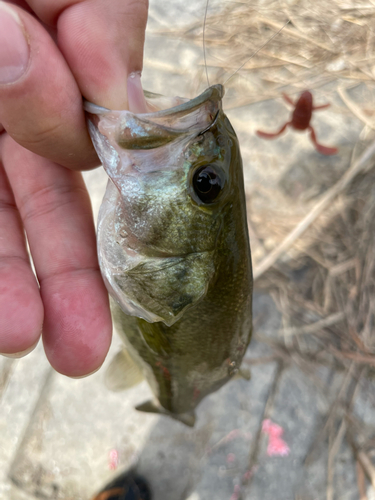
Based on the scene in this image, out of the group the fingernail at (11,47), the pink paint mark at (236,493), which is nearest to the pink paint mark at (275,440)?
the pink paint mark at (236,493)

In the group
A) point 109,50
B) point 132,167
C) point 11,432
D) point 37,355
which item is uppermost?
point 109,50

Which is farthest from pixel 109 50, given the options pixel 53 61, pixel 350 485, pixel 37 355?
pixel 350 485

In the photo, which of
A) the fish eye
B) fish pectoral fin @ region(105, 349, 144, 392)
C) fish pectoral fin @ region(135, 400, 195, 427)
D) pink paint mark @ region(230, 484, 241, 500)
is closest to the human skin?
the fish eye

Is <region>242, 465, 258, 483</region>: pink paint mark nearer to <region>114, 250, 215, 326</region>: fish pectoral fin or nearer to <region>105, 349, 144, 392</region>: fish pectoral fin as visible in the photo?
<region>105, 349, 144, 392</region>: fish pectoral fin

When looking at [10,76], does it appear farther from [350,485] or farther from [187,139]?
[350,485]

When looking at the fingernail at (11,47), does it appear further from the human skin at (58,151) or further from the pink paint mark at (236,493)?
the pink paint mark at (236,493)

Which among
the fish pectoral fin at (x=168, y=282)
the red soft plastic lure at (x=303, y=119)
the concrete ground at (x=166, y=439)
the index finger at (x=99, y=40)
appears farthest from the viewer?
the red soft plastic lure at (x=303, y=119)
